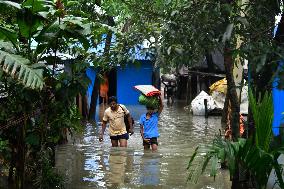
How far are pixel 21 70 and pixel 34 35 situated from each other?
31.8 inches

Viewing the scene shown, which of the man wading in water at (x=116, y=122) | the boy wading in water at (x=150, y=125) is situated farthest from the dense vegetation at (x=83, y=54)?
the man wading in water at (x=116, y=122)

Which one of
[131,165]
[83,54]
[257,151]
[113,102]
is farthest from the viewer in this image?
[113,102]

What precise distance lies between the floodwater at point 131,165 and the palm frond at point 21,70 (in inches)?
103

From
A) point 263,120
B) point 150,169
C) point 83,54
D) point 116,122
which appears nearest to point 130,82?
point 116,122

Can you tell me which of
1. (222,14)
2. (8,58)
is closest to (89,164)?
(8,58)

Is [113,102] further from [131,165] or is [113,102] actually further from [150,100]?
[131,165]

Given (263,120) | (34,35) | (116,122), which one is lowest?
(116,122)

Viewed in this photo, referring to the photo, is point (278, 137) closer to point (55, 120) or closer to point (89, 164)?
point (55, 120)

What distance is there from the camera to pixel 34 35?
19.7ft

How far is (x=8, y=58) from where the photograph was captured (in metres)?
5.36

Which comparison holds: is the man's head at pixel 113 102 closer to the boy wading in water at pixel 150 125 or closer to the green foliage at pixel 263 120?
the boy wading in water at pixel 150 125

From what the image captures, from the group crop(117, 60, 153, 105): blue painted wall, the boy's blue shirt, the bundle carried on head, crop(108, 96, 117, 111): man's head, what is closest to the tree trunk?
the bundle carried on head

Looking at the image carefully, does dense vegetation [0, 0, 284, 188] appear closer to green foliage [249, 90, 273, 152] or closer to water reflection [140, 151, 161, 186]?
green foliage [249, 90, 273, 152]

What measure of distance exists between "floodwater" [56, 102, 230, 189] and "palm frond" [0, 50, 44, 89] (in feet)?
8.56
